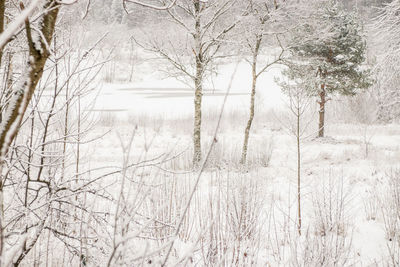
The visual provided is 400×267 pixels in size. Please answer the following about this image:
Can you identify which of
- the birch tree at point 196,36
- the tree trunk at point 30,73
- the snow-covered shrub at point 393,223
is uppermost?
the birch tree at point 196,36

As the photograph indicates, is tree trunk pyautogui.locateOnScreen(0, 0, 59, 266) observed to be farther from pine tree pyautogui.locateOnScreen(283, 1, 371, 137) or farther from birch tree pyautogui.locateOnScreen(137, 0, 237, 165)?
Result: pine tree pyautogui.locateOnScreen(283, 1, 371, 137)

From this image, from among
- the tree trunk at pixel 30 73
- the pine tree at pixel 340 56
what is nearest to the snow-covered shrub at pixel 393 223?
the tree trunk at pixel 30 73

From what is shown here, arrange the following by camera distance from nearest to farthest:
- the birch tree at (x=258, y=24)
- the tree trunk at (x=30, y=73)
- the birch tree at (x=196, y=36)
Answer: the tree trunk at (x=30, y=73) < the birch tree at (x=196, y=36) < the birch tree at (x=258, y=24)

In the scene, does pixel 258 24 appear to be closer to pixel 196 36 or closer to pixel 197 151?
pixel 196 36

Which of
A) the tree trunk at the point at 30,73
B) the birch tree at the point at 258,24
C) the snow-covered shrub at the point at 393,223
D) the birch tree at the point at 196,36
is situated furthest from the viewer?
the birch tree at the point at 258,24

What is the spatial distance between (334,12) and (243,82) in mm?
24216

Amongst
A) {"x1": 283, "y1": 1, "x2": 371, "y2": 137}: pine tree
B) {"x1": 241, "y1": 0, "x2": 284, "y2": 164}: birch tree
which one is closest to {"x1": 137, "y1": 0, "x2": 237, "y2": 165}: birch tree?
{"x1": 241, "y1": 0, "x2": 284, "y2": 164}: birch tree

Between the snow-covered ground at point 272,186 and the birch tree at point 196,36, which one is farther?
the birch tree at point 196,36

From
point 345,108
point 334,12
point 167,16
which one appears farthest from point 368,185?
point 345,108

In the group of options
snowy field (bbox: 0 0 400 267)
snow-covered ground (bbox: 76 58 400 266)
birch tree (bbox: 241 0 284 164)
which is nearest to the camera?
snowy field (bbox: 0 0 400 267)

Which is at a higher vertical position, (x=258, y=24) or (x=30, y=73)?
(x=258, y=24)

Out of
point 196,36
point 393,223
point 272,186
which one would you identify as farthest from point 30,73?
point 196,36

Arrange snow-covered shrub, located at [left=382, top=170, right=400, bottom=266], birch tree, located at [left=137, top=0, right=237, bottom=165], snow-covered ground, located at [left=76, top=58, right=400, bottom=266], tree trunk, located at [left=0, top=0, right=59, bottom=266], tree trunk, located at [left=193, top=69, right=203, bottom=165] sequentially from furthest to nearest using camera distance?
tree trunk, located at [left=193, top=69, right=203, bottom=165] → birch tree, located at [left=137, top=0, right=237, bottom=165] → snow-covered shrub, located at [left=382, top=170, right=400, bottom=266] → snow-covered ground, located at [left=76, top=58, right=400, bottom=266] → tree trunk, located at [left=0, top=0, right=59, bottom=266]

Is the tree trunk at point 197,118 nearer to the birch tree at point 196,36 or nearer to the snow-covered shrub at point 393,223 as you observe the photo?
the birch tree at point 196,36
